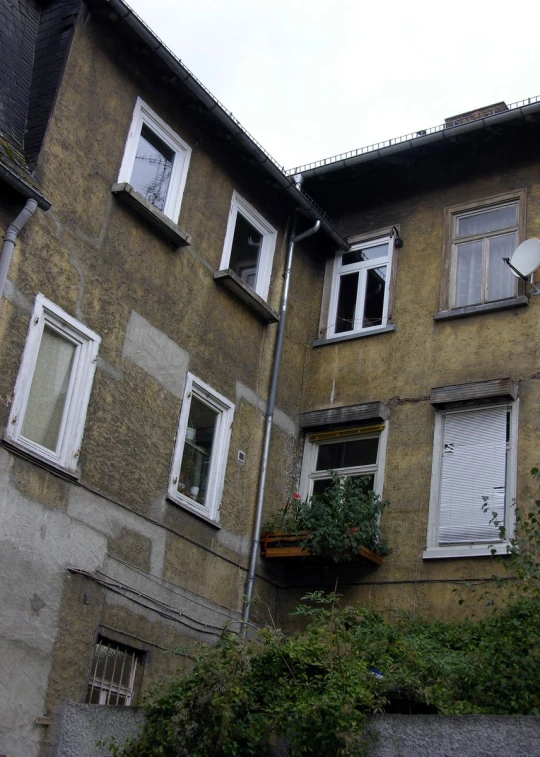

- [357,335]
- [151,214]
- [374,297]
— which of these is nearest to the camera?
[151,214]

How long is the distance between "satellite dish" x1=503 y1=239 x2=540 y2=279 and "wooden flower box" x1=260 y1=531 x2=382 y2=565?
3809 millimetres

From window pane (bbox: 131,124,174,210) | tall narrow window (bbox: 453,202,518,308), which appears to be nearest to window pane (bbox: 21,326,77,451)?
window pane (bbox: 131,124,174,210)

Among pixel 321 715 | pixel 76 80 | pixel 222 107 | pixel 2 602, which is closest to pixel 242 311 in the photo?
pixel 222 107

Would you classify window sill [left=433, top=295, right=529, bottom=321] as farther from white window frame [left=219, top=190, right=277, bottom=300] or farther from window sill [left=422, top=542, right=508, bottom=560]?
window sill [left=422, top=542, right=508, bottom=560]

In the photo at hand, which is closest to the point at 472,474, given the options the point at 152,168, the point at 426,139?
the point at 426,139

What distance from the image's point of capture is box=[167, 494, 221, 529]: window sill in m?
10.5

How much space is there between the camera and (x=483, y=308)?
12070mm

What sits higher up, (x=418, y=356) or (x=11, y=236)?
(x=418, y=356)

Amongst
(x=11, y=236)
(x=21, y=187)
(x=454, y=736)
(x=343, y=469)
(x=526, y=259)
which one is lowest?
(x=454, y=736)

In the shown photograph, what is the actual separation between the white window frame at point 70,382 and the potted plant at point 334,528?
122 inches

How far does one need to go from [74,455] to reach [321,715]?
374 cm

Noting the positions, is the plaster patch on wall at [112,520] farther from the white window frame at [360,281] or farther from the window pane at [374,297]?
the window pane at [374,297]

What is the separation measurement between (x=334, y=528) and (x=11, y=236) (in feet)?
15.6

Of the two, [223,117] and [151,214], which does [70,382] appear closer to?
[151,214]
